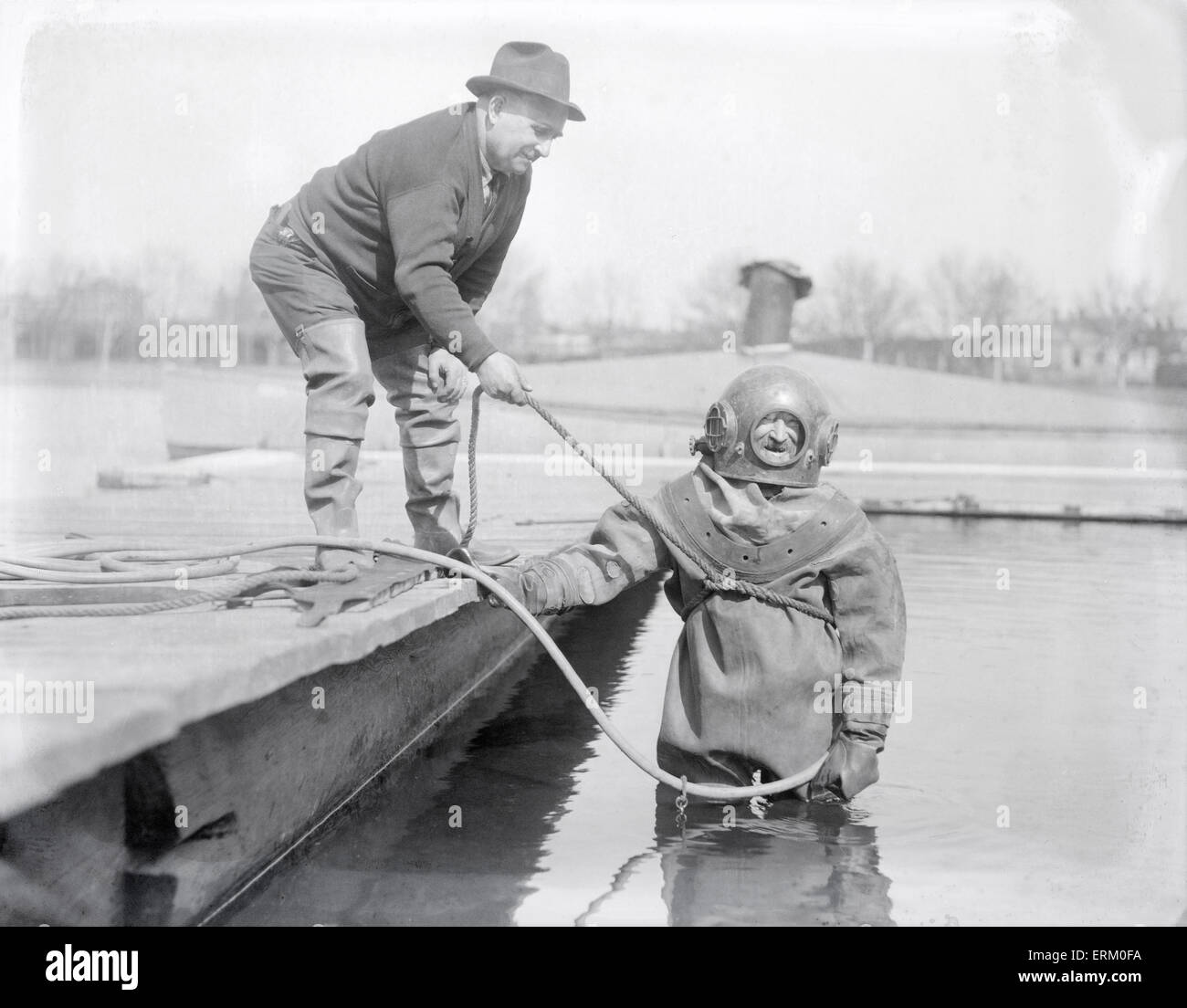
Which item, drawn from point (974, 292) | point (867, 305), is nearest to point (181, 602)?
point (974, 292)

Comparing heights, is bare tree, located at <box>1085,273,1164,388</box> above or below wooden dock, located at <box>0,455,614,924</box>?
above

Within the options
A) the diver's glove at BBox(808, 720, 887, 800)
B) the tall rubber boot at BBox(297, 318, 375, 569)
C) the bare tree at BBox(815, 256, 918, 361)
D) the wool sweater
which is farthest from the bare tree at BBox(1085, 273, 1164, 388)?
the diver's glove at BBox(808, 720, 887, 800)

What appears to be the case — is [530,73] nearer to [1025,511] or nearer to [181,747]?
[181,747]

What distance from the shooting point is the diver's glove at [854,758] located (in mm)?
3232

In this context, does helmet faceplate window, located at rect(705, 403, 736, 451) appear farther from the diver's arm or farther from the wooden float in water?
the wooden float in water

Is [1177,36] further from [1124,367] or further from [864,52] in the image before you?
[1124,367]

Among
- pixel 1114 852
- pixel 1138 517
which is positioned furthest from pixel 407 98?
pixel 1138 517

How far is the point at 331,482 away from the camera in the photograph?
3807mm

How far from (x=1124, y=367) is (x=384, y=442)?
41.2ft

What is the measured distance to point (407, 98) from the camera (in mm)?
5160

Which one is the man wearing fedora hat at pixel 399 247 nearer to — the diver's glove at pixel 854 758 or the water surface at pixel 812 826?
the water surface at pixel 812 826

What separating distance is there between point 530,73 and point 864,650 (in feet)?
5.55

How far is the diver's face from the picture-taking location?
3244 mm

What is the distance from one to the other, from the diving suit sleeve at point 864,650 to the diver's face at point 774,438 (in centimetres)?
25
